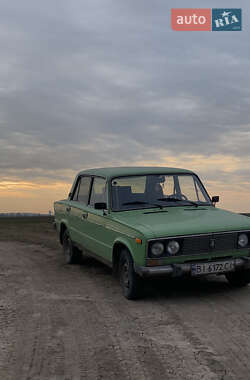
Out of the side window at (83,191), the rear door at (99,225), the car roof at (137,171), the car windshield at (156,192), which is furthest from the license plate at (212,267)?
the side window at (83,191)

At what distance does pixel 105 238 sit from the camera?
7594 millimetres

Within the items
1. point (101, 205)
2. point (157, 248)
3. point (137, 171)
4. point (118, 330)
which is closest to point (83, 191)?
point (137, 171)

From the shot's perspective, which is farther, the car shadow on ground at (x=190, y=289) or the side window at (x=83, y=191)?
the side window at (x=83, y=191)

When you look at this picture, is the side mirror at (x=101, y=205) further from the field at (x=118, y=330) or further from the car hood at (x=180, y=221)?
the field at (x=118, y=330)

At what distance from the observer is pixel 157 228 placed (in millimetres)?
6336

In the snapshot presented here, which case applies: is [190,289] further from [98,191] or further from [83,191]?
[83,191]

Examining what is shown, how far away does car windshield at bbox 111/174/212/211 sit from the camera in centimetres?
755

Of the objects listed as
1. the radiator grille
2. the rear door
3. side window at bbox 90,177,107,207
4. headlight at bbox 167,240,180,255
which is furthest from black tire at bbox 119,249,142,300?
side window at bbox 90,177,107,207

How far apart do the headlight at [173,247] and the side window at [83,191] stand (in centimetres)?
305

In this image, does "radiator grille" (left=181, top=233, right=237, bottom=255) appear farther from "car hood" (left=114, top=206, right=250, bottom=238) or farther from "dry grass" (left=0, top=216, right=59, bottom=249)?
"dry grass" (left=0, top=216, right=59, bottom=249)

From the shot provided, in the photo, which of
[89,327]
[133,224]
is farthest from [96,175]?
[89,327]

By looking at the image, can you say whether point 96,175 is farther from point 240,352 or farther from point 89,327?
point 240,352

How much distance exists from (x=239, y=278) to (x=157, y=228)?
6.69 feet

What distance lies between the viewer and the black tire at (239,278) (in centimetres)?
730
